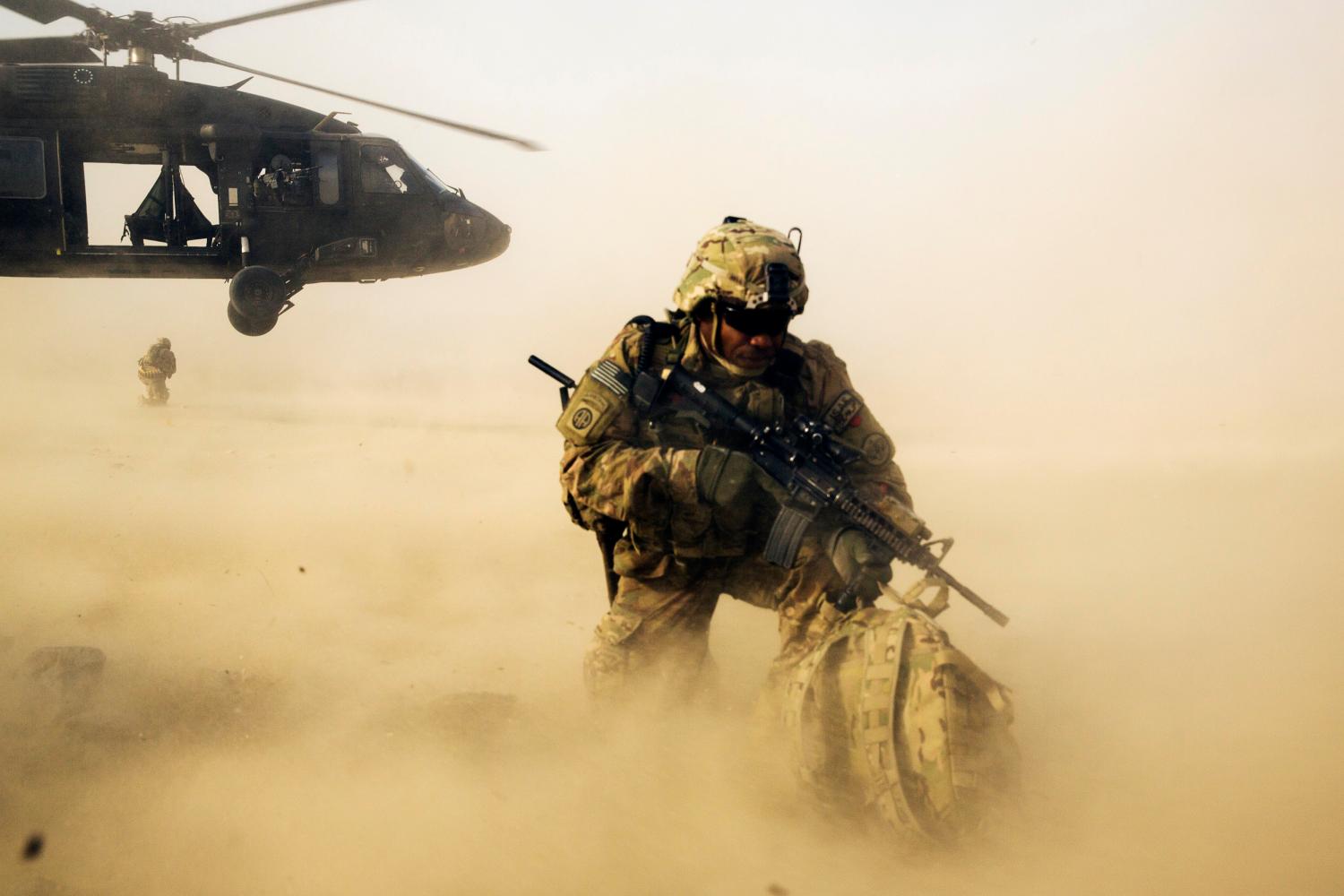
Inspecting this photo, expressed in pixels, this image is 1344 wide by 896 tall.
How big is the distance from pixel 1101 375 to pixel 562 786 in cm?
1455

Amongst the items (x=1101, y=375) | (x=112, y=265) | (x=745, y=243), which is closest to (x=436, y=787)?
(x=745, y=243)

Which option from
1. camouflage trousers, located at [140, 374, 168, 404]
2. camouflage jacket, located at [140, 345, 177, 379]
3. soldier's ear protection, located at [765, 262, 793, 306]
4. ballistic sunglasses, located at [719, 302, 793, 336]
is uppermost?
soldier's ear protection, located at [765, 262, 793, 306]

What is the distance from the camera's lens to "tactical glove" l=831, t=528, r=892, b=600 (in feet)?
11.6

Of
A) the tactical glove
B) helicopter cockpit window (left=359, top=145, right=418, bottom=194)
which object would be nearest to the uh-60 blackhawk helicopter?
helicopter cockpit window (left=359, top=145, right=418, bottom=194)

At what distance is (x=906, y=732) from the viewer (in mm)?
3164

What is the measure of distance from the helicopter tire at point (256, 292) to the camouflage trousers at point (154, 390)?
21.0 ft

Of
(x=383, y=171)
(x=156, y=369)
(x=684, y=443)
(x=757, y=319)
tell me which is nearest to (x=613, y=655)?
(x=684, y=443)

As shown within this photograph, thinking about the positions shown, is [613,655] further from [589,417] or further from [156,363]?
[156,363]

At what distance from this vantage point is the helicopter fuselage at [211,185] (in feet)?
30.7

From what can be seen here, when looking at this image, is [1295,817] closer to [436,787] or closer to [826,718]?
[826,718]

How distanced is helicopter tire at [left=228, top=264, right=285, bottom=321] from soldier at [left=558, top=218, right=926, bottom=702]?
690 cm

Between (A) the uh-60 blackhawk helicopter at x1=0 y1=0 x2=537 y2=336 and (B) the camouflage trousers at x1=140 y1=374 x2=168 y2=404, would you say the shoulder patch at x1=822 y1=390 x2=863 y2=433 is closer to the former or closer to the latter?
(A) the uh-60 blackhawk helicopter at x1=0 y1=0 x2=537 y2=336

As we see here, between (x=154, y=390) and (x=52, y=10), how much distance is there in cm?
669

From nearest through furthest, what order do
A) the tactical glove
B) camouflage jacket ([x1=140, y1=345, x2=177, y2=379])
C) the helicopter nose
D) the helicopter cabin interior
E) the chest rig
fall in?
the tactical glove → the chest rig → the helicopter cabin interior → the helicopter nose → camouflage jacket ([x1=140, y1=345, x2=177, y2=379])
